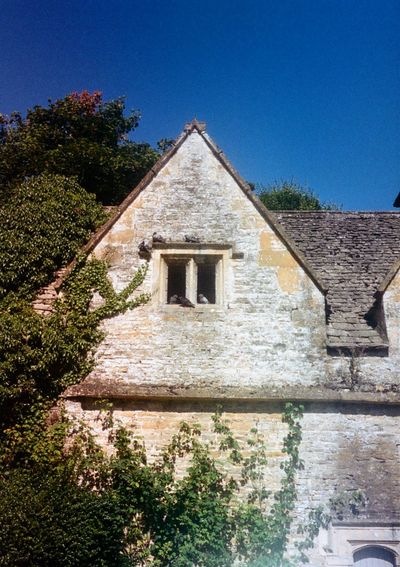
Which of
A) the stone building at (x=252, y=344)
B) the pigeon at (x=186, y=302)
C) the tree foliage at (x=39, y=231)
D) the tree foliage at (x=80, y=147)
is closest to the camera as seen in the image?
the stone building at (x=252, y=344)

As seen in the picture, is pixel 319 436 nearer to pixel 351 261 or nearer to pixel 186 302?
pixel 186 302

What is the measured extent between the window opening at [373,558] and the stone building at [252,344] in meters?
0.02

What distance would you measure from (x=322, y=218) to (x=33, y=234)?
25.1ft

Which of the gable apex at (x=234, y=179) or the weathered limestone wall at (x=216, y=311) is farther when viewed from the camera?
the gable apex at (x=234, y=179)

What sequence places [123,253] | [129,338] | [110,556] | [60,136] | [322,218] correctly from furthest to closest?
1. [60,136]
2. [322,218]
3. [123,253]
4. [129,338]
5. [110,556]

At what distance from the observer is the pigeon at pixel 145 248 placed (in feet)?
29.9

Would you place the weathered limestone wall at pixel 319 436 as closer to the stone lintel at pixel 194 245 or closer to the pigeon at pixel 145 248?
the pigeon at pixel 145 248

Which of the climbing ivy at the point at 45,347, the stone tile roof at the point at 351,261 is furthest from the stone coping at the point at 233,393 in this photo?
the stone tile roof at the point at 351,261

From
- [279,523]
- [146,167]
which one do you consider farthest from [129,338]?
[146,167]

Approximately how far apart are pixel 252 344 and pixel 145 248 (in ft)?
9.88

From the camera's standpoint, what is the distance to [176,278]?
33.7 ft

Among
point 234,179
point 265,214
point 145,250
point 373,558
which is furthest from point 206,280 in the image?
point 373,558

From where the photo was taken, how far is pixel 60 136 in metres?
19.8

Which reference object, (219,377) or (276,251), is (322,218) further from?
(219,377)
